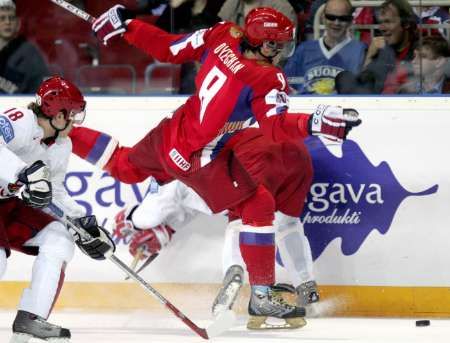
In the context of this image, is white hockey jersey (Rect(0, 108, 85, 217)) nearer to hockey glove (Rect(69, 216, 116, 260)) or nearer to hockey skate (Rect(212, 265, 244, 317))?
hockey glove (Rect(69, 216, 116, 260))

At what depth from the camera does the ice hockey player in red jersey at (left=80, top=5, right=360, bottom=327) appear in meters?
5.18

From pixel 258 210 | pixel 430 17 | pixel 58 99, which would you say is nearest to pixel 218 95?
pixel 258 210

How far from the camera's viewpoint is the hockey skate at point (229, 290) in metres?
5.17

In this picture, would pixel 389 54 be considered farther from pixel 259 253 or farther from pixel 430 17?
pixel 259 253

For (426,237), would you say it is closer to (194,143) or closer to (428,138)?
(428,138)

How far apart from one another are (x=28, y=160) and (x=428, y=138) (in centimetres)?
175

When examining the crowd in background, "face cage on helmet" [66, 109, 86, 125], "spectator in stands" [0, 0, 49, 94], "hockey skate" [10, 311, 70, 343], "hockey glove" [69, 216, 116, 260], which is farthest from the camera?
"spectator in stands" [0, 0, 49, 94]

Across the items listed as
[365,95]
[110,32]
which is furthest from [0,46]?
[365,95]

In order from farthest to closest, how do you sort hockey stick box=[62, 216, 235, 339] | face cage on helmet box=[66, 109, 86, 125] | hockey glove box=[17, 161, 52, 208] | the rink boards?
the rink boards → hockey stick box=[62, 216, 235, 339] → face cage on helmet box=[66, 109, 86, 125] → hockey glove box=[17, 161, 52, 208]

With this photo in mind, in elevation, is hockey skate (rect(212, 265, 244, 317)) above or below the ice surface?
above

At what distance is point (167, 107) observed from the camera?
5844 millimetres

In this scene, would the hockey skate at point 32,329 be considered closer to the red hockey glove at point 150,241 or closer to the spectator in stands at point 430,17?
the red hockey glove at point 150,241

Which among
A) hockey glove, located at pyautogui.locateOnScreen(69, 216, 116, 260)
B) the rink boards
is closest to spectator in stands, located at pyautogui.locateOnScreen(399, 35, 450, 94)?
the rink boards

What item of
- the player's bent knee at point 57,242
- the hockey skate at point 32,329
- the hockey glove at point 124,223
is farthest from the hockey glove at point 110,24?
the hockey skate at point 32,329
